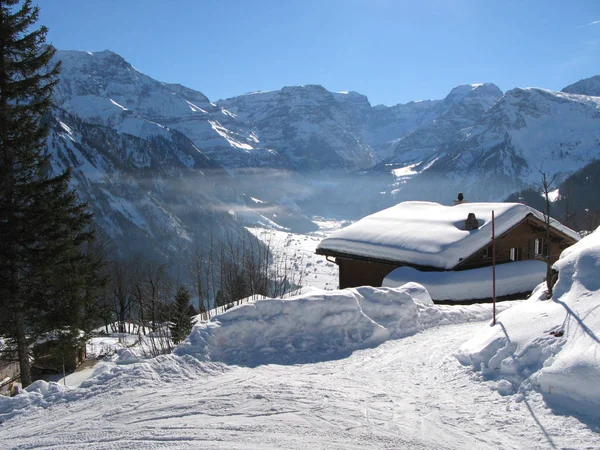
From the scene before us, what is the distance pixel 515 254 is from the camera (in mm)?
22906

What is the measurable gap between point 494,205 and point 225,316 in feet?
57.7

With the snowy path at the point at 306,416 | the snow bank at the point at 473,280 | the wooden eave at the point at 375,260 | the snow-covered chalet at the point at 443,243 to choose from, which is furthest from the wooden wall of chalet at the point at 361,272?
the snowy path at the point at 306,416

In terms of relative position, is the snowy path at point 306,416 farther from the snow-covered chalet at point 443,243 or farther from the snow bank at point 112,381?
the snow-covered chalet at point 443,243

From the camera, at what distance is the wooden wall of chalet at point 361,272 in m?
22.5

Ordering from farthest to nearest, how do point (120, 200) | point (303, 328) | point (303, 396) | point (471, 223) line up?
point (120, 200)
point (471, 223)
point (303, 328)
point (303, 396)

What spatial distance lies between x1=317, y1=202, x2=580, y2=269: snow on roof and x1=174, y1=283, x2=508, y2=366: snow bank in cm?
905

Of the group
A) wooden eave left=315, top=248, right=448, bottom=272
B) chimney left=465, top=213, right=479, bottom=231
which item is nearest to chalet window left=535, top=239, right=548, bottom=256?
chimney left=465, top=213, right=479, bottom=231

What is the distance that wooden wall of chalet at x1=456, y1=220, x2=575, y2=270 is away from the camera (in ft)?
69.9

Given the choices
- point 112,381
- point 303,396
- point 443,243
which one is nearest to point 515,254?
point 443,243

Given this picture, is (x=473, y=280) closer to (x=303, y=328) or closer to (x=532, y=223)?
(x=532, y=223)

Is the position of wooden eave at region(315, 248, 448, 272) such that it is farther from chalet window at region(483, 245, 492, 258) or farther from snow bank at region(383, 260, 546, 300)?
chalet window at region(483, 245, 492, 258)

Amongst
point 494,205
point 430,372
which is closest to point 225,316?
point 430,372

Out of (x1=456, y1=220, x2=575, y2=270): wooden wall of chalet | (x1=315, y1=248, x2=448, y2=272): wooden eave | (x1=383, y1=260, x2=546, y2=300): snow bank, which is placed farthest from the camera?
(x1=456, y1=220, x2=575, y2=270): wooden wall of chalet

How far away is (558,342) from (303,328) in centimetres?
471
